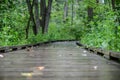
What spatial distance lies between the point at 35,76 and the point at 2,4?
9.68 m

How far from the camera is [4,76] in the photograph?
4488 millimetres

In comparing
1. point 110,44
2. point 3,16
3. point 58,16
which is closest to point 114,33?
point 110,44

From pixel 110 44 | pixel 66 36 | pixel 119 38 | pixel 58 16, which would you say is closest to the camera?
pixel 119 38

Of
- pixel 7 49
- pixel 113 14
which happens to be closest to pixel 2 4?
pixel 7 49

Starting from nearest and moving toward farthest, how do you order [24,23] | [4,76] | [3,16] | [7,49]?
[4,76] → [7,49] → [3,16] → [24,23]

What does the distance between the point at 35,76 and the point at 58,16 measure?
51.4m

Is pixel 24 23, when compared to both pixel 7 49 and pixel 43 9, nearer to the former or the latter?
pixel 43 9

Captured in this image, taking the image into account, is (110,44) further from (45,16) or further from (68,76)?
(45,16)

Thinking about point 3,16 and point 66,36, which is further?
point 66,36

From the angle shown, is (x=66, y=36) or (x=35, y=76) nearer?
(x=35, y=76)

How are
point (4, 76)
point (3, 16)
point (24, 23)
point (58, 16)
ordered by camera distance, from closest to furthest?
1. point (4, 76)
2. point (3, 16)
3. point (24, 23)
4. point (58, 16)

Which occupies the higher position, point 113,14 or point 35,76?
point 113,14

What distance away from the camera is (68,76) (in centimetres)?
454

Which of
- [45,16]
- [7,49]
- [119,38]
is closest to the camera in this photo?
[119,38]
